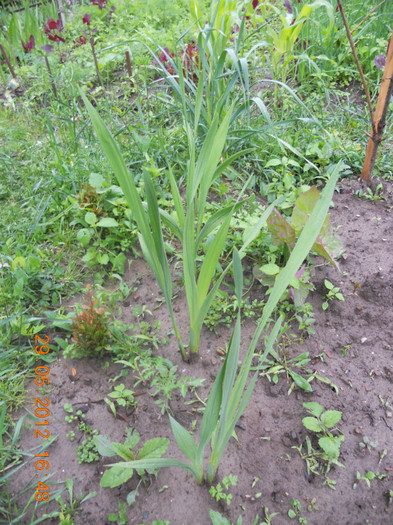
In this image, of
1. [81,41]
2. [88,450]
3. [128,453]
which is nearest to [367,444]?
[128,453]

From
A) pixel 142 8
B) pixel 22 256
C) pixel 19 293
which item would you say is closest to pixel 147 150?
pixel 22 256

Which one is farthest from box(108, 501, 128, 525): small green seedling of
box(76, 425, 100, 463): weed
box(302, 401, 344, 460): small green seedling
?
box(302, 401, 344, 460): small green seedling

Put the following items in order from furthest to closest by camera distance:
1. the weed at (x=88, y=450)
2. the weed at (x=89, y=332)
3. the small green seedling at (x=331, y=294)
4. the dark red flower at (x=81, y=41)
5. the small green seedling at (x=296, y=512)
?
the dark red flower at (x=81, y=41) < the small green seedling at (x=331, y=294) < the weed at (x=89, y=332) < the weed at (x=88, y=450) < the small green seedling at (x=296, y=512)

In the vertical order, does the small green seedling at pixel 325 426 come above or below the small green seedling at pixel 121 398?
below

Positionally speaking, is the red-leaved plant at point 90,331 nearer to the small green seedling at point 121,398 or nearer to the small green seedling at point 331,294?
the small green seedling at point 121,398

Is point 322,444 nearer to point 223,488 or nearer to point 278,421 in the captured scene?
point 278,421

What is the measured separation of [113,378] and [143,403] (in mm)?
154

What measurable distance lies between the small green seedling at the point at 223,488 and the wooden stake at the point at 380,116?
1.61 meters

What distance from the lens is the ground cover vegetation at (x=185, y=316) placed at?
1165mm

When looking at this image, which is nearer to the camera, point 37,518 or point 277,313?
point 37,518

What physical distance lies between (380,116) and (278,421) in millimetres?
1451

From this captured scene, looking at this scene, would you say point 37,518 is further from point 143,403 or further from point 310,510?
point 310,510

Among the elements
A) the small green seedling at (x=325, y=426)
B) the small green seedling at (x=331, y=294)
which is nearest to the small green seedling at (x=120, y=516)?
the small green seedling at (x=325, y=426)

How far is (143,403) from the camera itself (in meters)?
1.40
